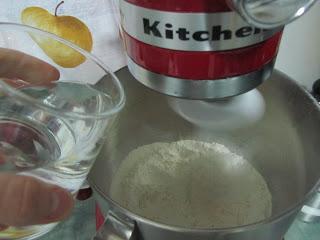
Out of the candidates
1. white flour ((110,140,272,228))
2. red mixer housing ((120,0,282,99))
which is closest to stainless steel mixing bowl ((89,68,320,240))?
white flour ((110,140,272,228))

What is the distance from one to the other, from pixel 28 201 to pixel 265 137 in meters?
0.33

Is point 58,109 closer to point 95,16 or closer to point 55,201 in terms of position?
point 55,201

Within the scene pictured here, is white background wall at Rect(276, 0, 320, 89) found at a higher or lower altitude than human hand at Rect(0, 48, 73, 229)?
lower

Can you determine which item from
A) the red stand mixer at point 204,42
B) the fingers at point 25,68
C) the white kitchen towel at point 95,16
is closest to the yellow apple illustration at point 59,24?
the white kitchen towel at point 95,16

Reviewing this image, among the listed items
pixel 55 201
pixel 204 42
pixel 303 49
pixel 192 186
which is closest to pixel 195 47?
pixel 204 42

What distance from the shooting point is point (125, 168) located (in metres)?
0.55

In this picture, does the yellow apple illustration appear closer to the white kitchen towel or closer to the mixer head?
the white kitchen towel

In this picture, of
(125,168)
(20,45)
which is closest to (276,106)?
(125,168)

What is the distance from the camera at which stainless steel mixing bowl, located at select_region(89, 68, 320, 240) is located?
1.50ft

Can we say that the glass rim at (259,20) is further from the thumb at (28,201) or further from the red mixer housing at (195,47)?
the thumb at (28,201)

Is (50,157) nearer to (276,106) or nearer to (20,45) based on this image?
(20,45)

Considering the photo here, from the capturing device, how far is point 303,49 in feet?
2.12

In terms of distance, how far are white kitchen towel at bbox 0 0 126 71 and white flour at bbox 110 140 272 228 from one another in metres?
0.13

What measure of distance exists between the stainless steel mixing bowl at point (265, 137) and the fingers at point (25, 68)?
0.31 feet
